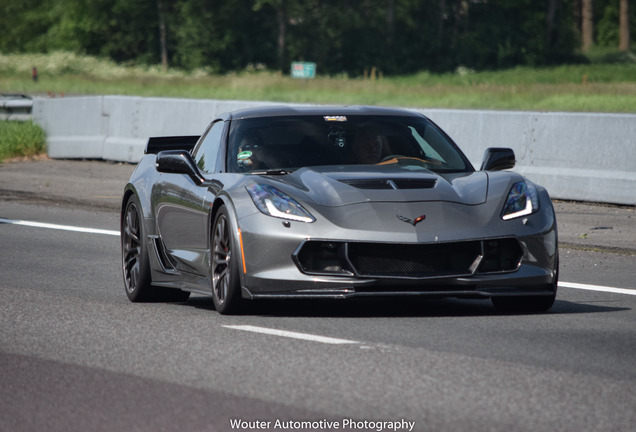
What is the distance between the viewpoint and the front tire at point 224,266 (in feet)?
26.1

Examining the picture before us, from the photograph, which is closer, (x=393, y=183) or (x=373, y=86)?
(x=393, y=183)

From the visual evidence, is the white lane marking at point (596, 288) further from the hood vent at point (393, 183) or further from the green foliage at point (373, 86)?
the green foliage at point (373, 86)

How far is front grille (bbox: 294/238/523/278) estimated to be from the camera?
7.65 metres

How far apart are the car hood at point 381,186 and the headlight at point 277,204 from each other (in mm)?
94

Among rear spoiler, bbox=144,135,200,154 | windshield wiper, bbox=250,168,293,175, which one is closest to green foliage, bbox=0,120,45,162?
rear spoiler, bbox=144,135,200,154

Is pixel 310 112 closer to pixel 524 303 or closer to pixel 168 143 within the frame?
pixel 168 143

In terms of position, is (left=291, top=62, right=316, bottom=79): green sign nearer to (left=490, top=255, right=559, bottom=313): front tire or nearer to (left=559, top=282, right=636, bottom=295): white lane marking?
(left=559, top=282, right=636, bottom=295): white lane marking

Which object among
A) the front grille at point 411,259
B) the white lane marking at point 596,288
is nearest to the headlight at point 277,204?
the front grille at point 411,259

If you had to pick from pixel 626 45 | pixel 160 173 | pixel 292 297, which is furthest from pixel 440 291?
pixel 626 45

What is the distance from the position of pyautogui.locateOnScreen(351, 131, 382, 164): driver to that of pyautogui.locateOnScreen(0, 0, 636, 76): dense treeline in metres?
89.7

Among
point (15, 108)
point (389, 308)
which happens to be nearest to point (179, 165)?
point (389, 308)

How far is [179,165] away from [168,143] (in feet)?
6.04

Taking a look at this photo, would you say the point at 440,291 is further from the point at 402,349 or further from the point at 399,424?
the point at 399,424

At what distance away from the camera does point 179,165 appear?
8.84 m
